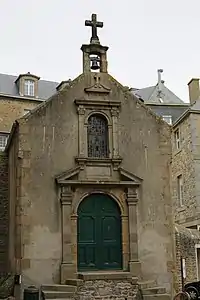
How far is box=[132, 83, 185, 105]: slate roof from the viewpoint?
108ft

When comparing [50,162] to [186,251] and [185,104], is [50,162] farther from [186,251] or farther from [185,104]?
[185,104]

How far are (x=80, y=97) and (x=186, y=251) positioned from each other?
700cm

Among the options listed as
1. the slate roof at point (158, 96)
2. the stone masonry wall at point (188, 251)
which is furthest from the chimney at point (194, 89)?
the stone masonry wall at point (188, 251)

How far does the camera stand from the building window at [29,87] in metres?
31.8

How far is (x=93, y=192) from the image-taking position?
14.3 meters

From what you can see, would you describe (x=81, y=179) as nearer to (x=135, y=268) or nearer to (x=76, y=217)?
(x=76, y=217)

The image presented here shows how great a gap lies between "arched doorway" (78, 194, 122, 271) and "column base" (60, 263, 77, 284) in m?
0.37

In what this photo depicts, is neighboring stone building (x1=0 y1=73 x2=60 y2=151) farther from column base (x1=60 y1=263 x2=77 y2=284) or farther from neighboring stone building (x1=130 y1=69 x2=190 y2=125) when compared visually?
column base (x1=60 y1=263 x2=77 y2=284)

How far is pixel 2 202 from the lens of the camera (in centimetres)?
1727

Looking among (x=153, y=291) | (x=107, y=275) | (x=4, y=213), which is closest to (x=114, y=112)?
(x=107, y=275)

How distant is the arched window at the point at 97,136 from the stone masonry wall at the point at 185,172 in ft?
27.4

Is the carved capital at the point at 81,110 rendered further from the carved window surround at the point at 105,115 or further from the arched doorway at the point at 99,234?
the arched doorway at the point at 99,234

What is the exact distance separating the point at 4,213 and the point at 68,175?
14.2 feet

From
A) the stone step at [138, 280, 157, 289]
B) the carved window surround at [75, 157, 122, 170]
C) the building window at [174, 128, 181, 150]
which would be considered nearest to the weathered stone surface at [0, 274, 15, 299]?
the stone step at [138, 280, 157, 289]
